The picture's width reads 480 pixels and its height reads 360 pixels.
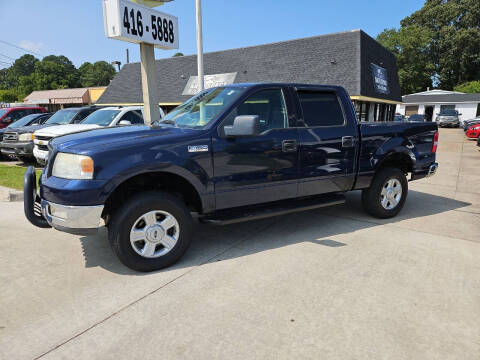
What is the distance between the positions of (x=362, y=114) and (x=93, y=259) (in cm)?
2025

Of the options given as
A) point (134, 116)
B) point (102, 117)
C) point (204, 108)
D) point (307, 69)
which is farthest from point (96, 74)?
point (204, 108)

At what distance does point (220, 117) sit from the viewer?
12.3ft

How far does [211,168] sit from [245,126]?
1.94 ft

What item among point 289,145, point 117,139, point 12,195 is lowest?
point 12,195

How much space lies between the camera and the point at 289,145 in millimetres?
4102

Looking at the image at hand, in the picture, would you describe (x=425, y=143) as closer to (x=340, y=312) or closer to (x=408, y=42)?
(x=340, y=312)

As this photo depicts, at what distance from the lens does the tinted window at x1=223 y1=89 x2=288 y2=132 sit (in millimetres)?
4043

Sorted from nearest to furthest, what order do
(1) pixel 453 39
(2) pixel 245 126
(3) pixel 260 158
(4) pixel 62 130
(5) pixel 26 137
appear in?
(2) pixel 245 126
(3) pixel 260 158
(4) pixel 62 130
(5) pixel 26 137
(1) pixel 453 39

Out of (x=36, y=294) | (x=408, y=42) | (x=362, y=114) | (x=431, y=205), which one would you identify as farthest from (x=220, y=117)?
(x=408, y=42)

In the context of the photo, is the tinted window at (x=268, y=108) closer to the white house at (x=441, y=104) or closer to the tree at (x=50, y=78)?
the white house at (x=441, y=104)

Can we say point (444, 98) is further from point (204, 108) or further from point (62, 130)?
point (204, 108)

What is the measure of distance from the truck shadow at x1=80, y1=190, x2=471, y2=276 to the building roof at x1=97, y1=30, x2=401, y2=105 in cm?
1540

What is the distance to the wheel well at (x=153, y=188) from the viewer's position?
3.55 m

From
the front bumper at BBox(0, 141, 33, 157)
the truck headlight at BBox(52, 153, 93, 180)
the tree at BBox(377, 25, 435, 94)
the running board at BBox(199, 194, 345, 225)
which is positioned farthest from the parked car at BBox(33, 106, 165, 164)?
the tree at BBox(377, 25, 435, 94)
